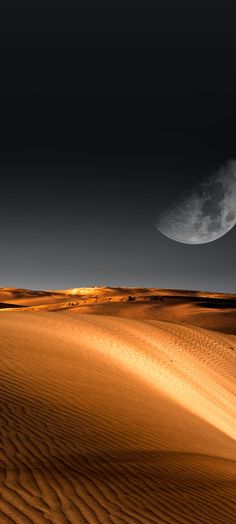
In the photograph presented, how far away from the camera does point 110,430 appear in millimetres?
7102

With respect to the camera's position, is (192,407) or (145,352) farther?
(145,352)

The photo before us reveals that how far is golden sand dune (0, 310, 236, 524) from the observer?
14.6ft

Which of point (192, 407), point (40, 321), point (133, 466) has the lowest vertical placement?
point (192, 407)

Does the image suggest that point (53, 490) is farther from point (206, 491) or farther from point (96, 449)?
point (206, 491)

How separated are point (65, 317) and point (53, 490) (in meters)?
15.1

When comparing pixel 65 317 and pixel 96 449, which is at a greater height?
pixel 65 317

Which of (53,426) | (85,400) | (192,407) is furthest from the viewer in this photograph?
(192,407)

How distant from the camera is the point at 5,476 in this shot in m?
4.52

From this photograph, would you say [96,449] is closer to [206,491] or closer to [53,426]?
[53,426]

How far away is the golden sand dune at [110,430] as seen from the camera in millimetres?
4441

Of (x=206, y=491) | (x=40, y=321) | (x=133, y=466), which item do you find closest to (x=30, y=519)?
(x=133, y=466)

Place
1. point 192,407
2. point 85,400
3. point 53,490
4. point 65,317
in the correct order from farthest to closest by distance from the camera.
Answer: point 65,317 < point 192,407 < point 85,400 < point 53,490

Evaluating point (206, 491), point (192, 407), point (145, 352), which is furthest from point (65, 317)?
point (206, 491)

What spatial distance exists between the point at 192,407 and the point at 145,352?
4025mm
